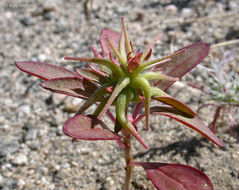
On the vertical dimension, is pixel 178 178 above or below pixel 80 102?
below

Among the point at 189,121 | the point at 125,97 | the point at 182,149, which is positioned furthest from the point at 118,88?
the point at 182,149

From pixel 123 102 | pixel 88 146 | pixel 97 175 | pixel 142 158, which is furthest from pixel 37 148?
pixel 123 102

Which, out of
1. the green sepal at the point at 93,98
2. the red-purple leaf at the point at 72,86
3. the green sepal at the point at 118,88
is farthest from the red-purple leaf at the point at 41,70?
the green sepal at the point at 118,88

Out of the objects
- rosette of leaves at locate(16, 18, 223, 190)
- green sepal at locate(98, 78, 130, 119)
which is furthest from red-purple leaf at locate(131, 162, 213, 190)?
green sepal at locate(98, 78, 130, 119)

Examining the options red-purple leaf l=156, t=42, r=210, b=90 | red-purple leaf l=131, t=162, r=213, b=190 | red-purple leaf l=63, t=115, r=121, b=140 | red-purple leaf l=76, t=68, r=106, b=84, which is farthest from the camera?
red-purple leaf l=156, t=42, r=210, b=90

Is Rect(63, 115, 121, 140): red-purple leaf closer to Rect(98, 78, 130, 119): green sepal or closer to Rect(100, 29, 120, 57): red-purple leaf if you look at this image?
Rect(98, 78, 130, 119): green sepal

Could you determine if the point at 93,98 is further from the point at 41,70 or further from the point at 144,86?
the point at 41,70
